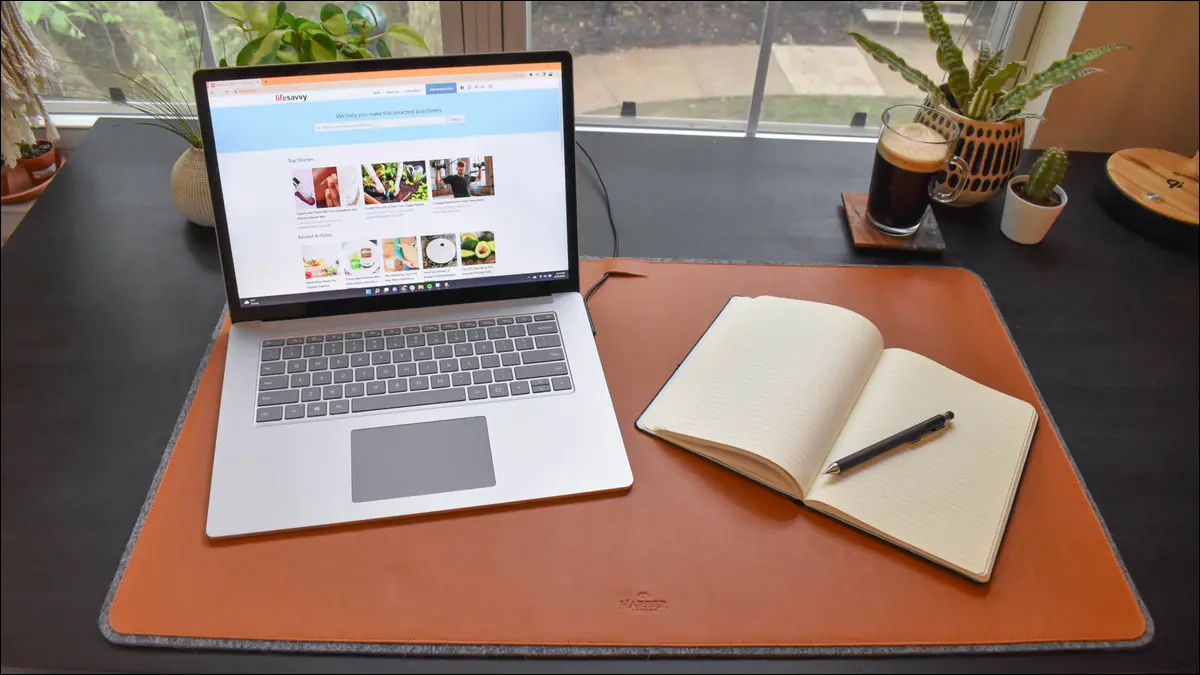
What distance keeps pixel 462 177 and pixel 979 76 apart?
2.34ft

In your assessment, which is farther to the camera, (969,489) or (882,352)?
(882,352)

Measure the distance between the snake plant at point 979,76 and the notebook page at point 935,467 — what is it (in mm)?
420

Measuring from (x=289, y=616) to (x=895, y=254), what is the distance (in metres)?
0.83

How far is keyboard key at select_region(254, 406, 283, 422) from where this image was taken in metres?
0.80

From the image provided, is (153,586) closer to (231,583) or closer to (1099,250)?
(231,583)

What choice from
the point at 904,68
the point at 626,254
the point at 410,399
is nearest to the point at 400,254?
the point at 410,399

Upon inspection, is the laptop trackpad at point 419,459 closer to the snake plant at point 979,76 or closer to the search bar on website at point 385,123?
the search bar on website at point 385,123

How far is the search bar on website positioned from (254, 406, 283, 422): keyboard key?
0.90 feet

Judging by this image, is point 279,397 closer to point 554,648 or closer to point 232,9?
point 554,648

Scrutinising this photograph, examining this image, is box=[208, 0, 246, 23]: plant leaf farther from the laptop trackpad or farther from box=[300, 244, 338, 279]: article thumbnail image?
the laptop trackpad

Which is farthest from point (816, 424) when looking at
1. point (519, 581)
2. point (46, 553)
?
point (46, 553)

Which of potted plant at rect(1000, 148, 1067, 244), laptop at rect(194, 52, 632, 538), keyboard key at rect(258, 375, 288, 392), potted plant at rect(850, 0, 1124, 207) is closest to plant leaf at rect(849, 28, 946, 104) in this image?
potted plant at rect(850, 0, 1124, 207)

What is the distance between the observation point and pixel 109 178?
1.15m

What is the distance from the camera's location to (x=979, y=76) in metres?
1.12
